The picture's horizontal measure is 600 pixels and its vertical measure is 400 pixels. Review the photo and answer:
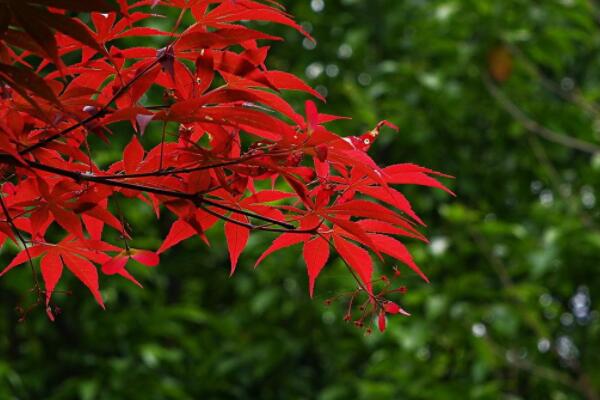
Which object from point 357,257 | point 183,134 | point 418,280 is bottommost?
point 418,280

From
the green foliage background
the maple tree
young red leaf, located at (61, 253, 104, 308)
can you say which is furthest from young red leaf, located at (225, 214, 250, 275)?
the green foliage background

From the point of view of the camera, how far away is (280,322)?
9.75 ft

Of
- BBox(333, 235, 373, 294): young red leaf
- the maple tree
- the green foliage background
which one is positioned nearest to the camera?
the maple tree

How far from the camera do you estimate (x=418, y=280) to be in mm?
2762

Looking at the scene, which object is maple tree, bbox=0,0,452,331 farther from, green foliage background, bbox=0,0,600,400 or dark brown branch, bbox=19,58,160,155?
green foliage background, bbox=0,0,600,400

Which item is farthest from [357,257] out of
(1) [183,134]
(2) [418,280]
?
(2) [418,280]

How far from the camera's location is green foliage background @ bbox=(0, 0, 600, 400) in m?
2.50

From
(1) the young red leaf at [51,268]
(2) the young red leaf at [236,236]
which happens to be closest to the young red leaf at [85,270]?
(1) the young red leaf at [51,268]

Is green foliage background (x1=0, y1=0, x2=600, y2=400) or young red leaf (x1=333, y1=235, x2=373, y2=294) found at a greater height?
young red leaf (x1=333, y1=235, x2=373, y2=294)

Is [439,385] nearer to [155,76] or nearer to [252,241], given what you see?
[252,241]

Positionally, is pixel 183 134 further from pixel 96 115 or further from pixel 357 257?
pixel 357 257

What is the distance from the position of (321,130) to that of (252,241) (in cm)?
204

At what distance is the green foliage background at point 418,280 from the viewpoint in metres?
2.50

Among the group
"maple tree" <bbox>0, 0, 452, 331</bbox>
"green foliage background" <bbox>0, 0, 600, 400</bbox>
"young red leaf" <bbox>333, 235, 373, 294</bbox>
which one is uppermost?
"maple tree" <bbox>0, 0, 452, 331</bbox>
